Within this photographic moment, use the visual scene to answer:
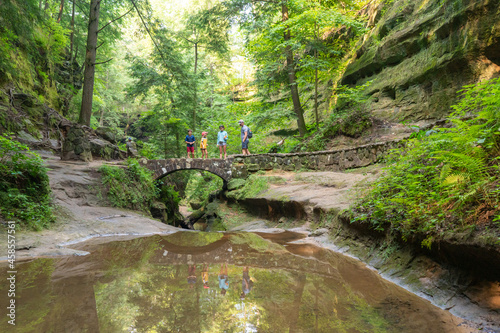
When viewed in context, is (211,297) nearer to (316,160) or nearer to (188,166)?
(316,160)

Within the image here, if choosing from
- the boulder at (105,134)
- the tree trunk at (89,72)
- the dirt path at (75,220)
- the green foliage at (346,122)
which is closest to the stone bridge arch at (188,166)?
the boulder at (105,134)

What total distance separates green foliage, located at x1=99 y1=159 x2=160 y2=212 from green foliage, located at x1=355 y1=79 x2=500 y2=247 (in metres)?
7.88

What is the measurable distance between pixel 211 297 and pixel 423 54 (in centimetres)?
1283

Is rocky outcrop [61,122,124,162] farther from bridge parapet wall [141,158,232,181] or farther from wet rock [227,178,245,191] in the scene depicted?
wet rock [227,178,245,191]

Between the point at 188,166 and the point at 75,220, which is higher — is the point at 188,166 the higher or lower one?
the higher one

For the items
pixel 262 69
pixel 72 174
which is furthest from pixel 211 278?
pixel 262 69

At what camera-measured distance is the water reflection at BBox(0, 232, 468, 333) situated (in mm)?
2135

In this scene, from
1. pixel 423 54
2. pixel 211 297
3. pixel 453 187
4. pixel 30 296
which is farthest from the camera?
pixel 423 54

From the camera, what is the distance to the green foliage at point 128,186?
9094 mm

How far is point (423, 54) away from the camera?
449 inches

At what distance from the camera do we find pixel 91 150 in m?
11.4

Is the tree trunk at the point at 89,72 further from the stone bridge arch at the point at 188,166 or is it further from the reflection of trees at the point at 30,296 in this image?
the reflection of trees at the point at 30,296

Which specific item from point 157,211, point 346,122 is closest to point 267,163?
point 346,122

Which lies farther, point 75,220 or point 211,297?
point 75,220
